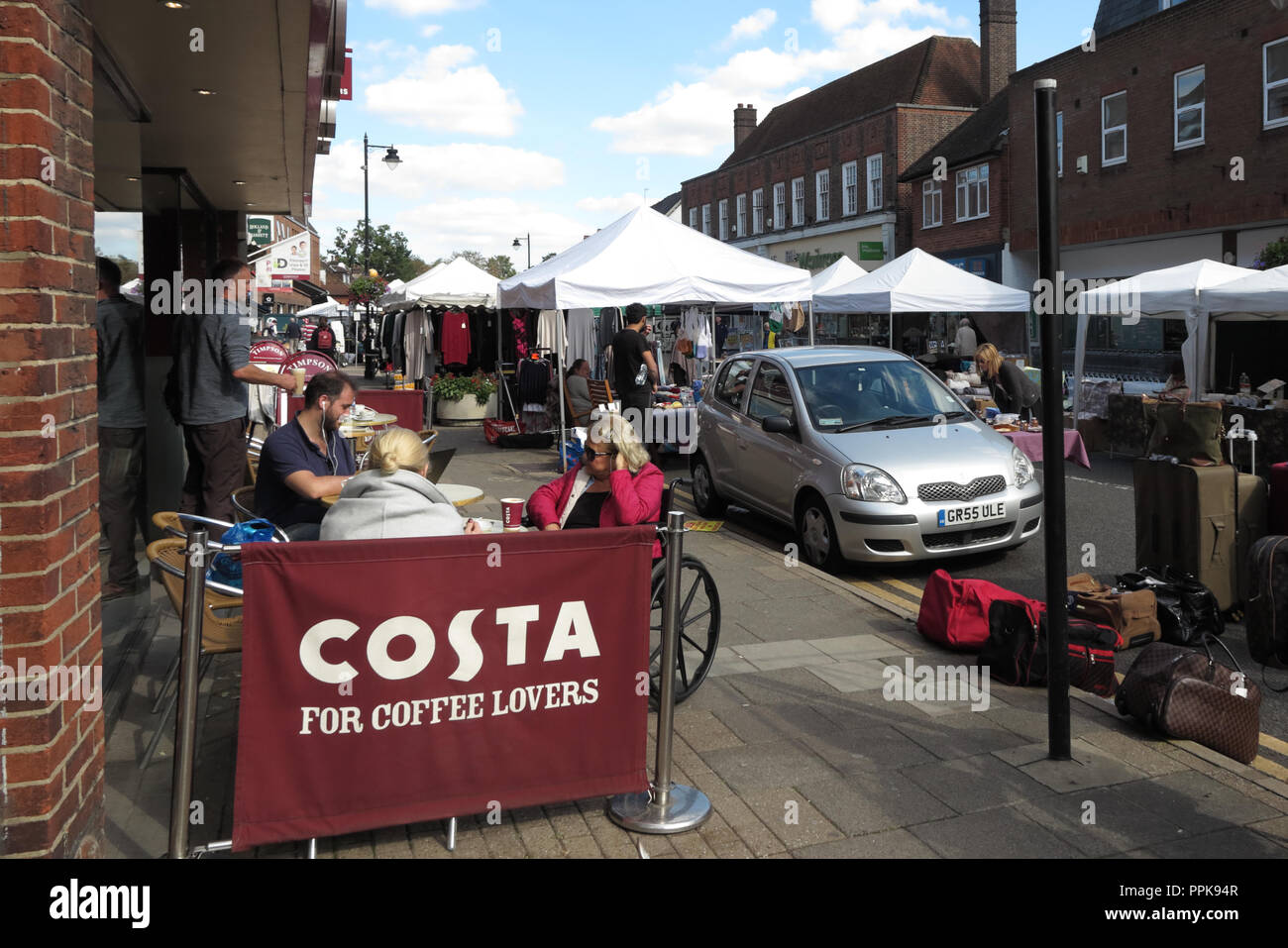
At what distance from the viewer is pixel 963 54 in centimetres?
4394

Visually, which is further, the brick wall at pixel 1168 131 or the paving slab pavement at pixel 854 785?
the brick wall at pixel 1168 131

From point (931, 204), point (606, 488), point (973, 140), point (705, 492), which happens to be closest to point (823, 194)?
point (931, 204)

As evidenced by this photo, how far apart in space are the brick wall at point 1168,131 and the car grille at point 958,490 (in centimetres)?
1831

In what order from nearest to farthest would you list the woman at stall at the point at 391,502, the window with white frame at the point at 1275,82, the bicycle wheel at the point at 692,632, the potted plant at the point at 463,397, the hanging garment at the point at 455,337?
the woman at stall at the point at 391,502 → the bicycle wheel at the point at 692,632 → the hanging garment at the point at 455,337 → the potted plant at the point at 463,397 → the window with white frame at the point at 1275,82

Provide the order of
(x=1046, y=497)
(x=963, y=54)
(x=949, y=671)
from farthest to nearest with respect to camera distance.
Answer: (x=963, y=54) → (x=949, y=671) → (x=1046, y=497)

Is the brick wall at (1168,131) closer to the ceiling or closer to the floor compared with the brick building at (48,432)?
closer to the ceiling

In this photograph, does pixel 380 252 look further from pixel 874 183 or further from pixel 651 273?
pixel 651 273

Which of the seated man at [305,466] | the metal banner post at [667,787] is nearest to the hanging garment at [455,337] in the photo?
the seated man at [305,466]

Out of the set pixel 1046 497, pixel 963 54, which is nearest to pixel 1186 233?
pixel 963 54

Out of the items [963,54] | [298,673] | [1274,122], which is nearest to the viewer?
[298,673]

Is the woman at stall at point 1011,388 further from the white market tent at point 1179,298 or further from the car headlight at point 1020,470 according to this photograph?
the car headlight at point 1020,470

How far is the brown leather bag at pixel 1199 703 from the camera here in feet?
15.3

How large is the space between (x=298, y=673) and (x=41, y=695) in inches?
27.6
